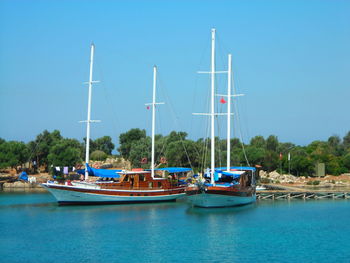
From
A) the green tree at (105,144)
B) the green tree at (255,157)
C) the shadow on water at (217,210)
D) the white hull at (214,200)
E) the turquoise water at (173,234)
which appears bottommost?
the turquoise water at (173,234)

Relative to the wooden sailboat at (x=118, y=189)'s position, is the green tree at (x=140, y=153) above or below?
above

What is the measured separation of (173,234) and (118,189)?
20460 millimetres

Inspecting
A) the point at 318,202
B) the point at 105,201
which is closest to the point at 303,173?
the point at 318,202

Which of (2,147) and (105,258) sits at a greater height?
(2,147)

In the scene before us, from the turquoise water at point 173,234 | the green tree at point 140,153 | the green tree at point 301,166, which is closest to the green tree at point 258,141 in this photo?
the green tree at point 301,166

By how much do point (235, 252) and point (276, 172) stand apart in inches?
2780

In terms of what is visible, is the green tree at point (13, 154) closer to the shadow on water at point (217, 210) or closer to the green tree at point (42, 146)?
the green tree at point (42, 146)

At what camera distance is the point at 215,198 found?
50250 mm

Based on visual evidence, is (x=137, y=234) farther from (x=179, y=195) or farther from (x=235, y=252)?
(x=179, y=195)

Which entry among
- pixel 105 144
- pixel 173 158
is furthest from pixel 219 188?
pixel 105 144

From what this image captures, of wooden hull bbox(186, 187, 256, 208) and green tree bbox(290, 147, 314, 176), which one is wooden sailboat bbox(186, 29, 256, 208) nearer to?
wooden hull bbox(186, 187, 256, 208)

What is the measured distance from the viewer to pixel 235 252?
31484 millimetres

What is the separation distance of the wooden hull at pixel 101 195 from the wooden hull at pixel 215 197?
8.58 metres

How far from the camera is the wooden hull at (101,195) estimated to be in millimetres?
54781
